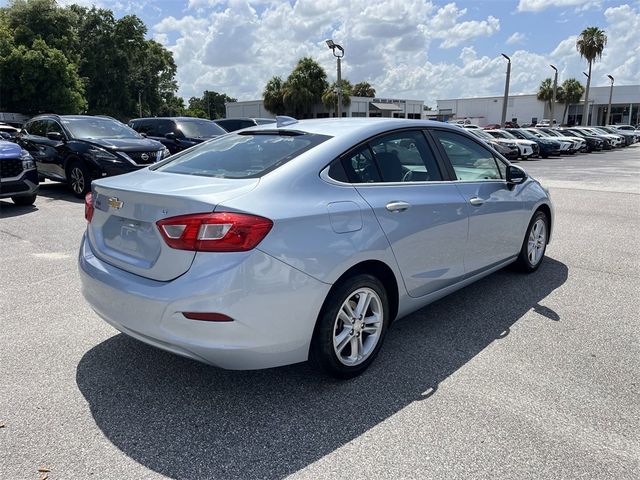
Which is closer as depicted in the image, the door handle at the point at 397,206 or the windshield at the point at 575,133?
the door handle at the point at 397,206

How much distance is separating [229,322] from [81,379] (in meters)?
1.31

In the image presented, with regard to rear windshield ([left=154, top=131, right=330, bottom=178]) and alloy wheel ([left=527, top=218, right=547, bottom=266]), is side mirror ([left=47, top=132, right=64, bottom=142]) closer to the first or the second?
rear windshield ([left=154, top=131, right=330, bottom=178])

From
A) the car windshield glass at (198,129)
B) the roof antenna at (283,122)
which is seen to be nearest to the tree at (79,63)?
the car windshield glass at (198,129)

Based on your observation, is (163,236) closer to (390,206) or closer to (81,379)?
(81,379)

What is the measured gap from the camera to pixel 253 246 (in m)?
2.62

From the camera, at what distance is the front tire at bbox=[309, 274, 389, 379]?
118 inches

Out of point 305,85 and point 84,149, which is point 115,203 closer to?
point 84,149

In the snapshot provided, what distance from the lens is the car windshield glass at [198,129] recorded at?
1384 cm

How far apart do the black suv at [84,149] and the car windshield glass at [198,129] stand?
2.61m

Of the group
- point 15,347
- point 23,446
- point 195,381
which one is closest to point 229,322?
point 195,381

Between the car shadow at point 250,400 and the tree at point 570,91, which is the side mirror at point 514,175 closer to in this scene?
the car shadow at point 250,400

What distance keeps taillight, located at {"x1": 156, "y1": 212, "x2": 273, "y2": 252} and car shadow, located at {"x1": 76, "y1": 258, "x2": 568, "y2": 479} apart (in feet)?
3.22

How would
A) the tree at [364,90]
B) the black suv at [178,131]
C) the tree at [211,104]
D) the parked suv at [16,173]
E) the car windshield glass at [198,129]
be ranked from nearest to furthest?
the parked suv at [16,173]
the black suv at [178,131]
the car windshield glass at [198,129]
the tree at [364,90]
the tree at [211,104]

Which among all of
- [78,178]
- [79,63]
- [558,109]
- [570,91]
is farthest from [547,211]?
[558,109]
